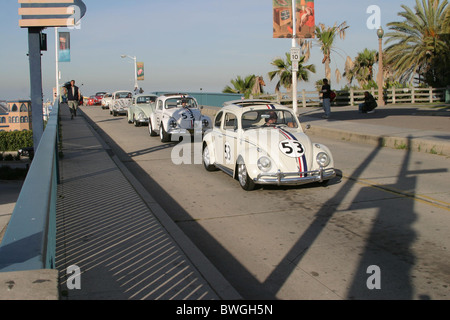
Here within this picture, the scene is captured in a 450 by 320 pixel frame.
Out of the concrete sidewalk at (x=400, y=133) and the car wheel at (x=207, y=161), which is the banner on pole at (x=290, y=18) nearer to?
the concrete sidewalk at (x=400, y=133)

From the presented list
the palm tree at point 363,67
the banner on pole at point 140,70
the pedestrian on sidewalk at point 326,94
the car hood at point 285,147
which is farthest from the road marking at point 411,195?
the banner on pole at point 140,70

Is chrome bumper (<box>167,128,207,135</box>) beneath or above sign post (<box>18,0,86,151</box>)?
beneath

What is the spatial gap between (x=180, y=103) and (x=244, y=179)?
946 cm

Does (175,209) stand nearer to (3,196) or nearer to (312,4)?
(3,196)

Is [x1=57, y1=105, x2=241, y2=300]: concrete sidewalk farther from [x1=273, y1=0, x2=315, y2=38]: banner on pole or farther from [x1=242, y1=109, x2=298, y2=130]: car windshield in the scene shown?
[x1=273, y1=0, x2=315, y2=38]: banner on pole

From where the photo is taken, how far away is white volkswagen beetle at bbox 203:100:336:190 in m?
8.87

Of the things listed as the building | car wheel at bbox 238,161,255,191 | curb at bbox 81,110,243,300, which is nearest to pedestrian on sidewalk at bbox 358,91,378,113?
car wheel at bbox 238,161,255,191

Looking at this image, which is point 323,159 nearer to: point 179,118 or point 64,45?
point 179,118

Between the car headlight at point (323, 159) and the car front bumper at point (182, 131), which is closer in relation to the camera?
the car headlight at point (323, 159)

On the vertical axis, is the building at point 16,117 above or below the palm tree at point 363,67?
below

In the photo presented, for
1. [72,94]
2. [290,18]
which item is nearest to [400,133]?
[290,18]

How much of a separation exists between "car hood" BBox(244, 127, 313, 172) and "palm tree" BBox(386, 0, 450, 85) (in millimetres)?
31725

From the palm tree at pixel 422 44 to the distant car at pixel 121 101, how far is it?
20.9 meters

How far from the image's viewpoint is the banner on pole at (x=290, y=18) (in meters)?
22.6
